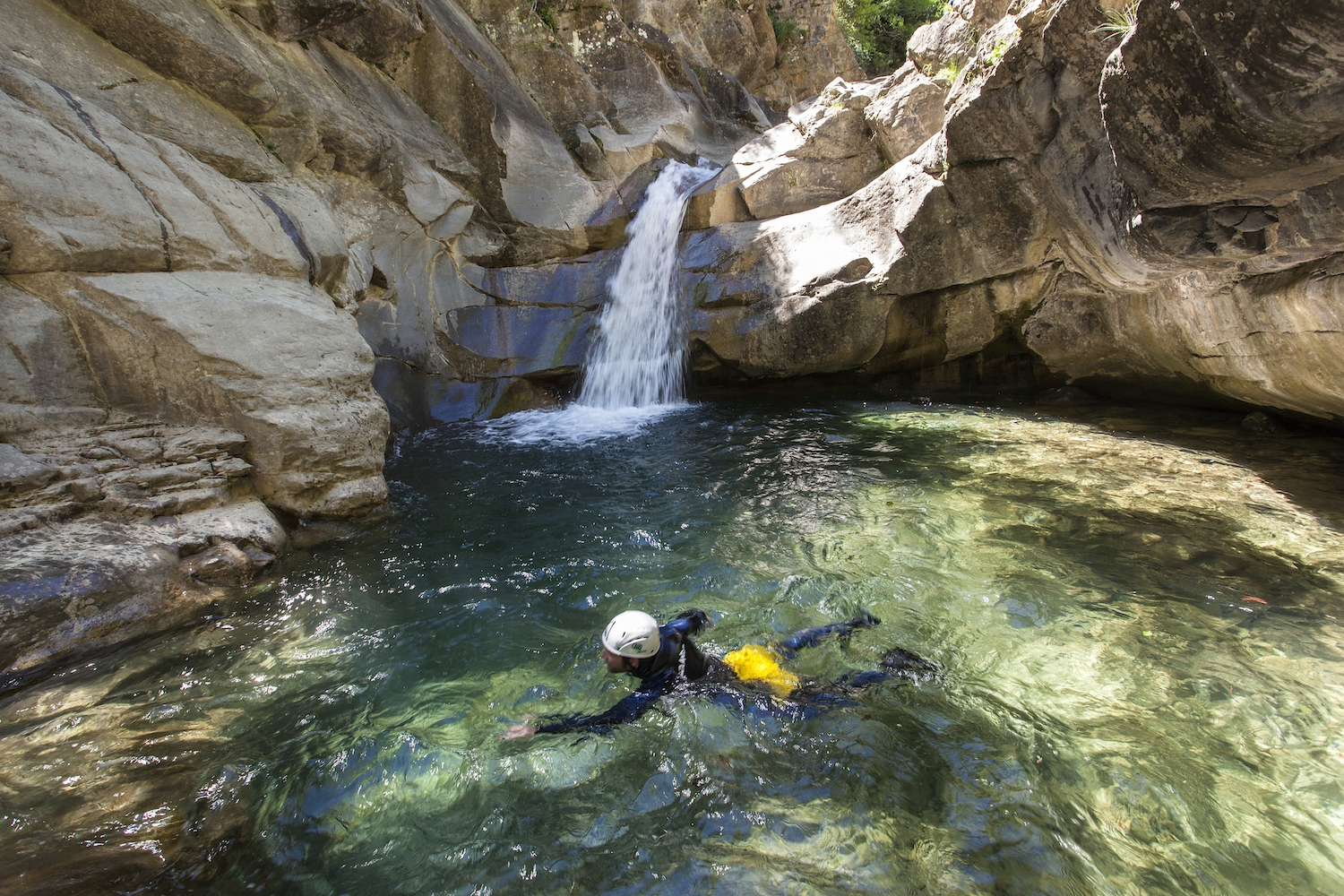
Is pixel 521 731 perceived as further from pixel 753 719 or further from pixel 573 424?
pixel 573 424

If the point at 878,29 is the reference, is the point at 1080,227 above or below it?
below

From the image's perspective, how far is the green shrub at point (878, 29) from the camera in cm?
2180

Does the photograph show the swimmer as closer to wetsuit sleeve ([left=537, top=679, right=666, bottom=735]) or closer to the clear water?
wetsuit sleeve ([left=537, top=679, right=666, bottom=735])

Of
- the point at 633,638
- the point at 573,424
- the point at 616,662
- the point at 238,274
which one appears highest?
the point at 238,274

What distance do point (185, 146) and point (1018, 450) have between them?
1019 cm

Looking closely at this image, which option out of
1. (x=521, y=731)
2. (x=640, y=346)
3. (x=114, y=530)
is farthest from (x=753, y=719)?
(x=640, y=346)

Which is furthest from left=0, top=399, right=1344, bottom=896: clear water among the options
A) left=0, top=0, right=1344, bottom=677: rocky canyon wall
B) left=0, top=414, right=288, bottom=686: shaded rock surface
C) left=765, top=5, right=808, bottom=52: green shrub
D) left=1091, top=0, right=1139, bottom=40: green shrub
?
left=765, top=5, right=808, bottom=52: green shrub

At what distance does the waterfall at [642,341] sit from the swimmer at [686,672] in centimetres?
759

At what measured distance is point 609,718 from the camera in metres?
3.26

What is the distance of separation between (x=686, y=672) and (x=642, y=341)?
8.27m

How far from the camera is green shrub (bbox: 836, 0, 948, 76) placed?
21.8m

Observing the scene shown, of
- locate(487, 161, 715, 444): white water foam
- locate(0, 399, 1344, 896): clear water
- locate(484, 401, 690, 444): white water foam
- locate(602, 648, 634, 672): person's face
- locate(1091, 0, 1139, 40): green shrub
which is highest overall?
locate(1091, 0, 1139, 40): green shrub

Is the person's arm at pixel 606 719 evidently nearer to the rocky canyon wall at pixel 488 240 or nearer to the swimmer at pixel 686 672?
the swimmer at pixel 686 672

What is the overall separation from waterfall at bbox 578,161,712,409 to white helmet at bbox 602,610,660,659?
25.4 ft
